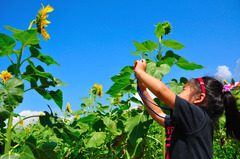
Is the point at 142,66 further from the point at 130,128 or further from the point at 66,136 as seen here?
the point at 66,136

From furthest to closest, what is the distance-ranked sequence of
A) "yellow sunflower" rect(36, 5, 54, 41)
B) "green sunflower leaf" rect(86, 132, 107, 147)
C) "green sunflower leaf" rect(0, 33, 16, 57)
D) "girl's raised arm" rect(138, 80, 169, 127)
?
1. "green sunflower leaf" rect(86, 132, 107, 147)
2. "yellow sunflower" rect(36, 5, 54, 41)
3. "girl's raised arm" rect(138, 80, 169, 127)
4. "green sunflower leaf" rect(0, 33, 16, 57)

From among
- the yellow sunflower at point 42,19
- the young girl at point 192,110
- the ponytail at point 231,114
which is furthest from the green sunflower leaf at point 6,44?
the ponytail at point 231,114

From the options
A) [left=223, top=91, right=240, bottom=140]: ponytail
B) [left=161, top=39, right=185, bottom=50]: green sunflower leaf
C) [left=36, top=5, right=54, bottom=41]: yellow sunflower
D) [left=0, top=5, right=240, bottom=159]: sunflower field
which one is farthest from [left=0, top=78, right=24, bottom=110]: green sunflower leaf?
[left=223, top=91, right=240, bottom=140]: ponytail

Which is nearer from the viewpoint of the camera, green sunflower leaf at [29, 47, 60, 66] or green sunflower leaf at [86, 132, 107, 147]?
green sunflower leaf at [29, 47, 60, 66]

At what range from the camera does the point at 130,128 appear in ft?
5.21

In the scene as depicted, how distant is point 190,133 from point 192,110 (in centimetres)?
13

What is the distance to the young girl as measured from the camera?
1189mm

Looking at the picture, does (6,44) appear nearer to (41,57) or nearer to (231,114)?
(41,57)

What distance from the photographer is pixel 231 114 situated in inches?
62.2

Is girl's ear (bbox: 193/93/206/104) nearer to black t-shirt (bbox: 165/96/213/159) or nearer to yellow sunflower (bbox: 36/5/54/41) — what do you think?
black t-shirt (bbox: 165/96/213/159)

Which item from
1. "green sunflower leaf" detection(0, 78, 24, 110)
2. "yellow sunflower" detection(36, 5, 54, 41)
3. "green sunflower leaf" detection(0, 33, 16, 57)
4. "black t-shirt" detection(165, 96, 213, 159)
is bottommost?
"black t-shirt" detection(165, 96, 213, 159)

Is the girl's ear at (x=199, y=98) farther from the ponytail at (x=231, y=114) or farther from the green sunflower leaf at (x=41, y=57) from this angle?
the green sunflower leaf at (x=41, y=57)

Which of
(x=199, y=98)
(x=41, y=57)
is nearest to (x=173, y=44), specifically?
(x=199, y=98)

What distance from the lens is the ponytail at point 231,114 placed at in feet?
4.91
